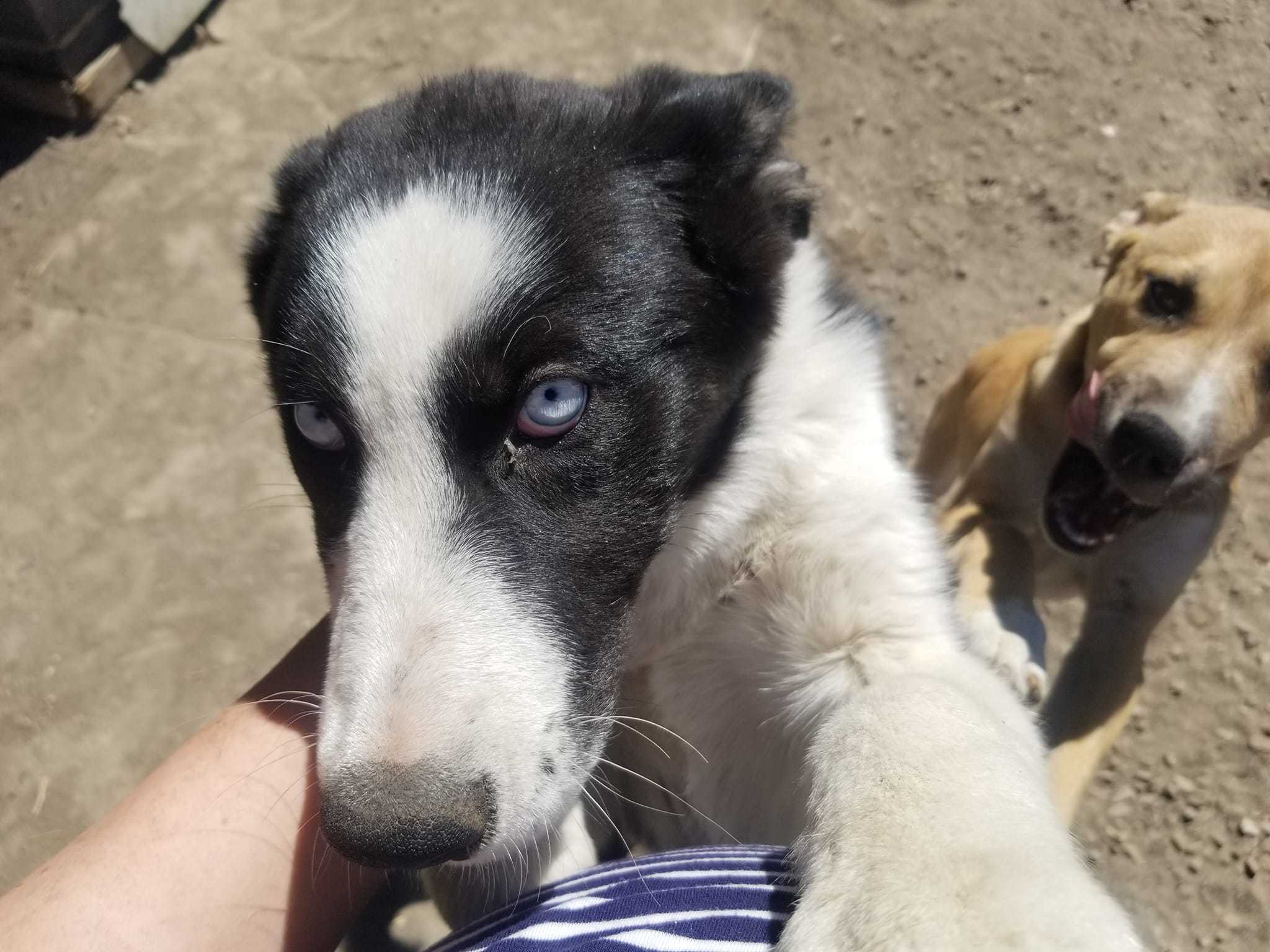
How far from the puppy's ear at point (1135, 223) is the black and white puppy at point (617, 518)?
61.4 inches

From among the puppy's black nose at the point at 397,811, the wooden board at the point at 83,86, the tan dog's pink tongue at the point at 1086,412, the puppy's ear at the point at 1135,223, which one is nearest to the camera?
the puppy's black nose at the point at 397,811

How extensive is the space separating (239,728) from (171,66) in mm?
4672

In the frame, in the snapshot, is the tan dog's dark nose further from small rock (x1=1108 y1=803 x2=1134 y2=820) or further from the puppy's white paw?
small rock (x1=1108 y1=803 x2=1134 y2=820)

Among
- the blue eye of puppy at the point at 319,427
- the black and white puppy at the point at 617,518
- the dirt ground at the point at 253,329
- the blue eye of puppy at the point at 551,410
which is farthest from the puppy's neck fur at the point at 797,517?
the dirt ground at the point at 253,329

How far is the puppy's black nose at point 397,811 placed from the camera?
1.32 metres

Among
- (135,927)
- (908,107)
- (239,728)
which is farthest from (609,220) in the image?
(908,107)

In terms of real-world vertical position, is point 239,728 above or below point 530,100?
below

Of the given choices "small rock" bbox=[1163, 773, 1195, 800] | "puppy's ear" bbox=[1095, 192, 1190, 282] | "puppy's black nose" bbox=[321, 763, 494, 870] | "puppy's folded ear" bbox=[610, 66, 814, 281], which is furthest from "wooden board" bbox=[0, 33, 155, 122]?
"small rock" bbox=[1163, 773, 1195, 800]

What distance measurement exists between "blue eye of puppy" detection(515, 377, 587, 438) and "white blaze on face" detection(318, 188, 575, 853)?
0.15 meters

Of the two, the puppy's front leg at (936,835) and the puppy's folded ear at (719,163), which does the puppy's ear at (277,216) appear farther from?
the puppy's front leg at (936,835)

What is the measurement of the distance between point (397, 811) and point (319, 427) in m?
0.70

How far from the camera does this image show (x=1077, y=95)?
4.60 metres

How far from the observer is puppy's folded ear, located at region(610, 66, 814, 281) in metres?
1.87

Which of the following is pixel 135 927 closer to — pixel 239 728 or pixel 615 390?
pixel 239 728
